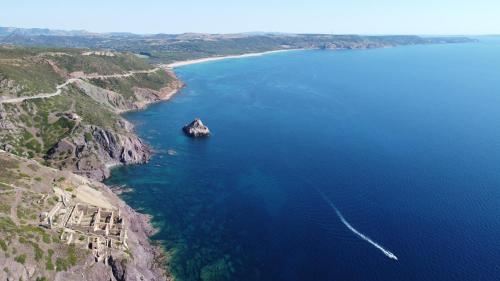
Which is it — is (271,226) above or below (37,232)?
below

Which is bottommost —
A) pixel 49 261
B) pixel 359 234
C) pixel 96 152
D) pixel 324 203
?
pixel 324 203

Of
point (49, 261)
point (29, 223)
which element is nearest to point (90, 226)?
point (29, 223)

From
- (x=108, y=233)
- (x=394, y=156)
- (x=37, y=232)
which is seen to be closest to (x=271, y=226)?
(x=108, y=233)

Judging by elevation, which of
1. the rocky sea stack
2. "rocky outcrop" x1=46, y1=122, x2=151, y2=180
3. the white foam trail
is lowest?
the rocky sea stack

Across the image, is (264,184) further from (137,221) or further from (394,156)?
(394,156)

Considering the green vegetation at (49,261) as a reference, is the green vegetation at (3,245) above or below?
above

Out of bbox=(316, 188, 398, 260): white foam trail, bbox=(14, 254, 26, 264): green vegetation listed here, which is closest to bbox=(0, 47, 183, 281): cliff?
bbox=(14, 254, 26, 264): green vegetation

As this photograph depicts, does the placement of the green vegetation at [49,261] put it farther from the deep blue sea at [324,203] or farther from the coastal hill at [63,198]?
the deep blue sea at [324,203]

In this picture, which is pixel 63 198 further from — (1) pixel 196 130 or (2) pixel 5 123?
(1) pixel 196 130

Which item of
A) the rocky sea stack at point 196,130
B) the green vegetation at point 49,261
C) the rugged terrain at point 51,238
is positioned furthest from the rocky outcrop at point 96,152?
the green vegetation at point 49,261

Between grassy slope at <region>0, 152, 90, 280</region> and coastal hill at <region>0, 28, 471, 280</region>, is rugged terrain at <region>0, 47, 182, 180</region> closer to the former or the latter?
coastal hill at <region>0, 28, 471, 280</region>

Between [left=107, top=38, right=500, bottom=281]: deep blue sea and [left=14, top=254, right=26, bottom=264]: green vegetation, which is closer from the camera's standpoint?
[left=14, top=254, right=26, bottom=264]: green vegetation
